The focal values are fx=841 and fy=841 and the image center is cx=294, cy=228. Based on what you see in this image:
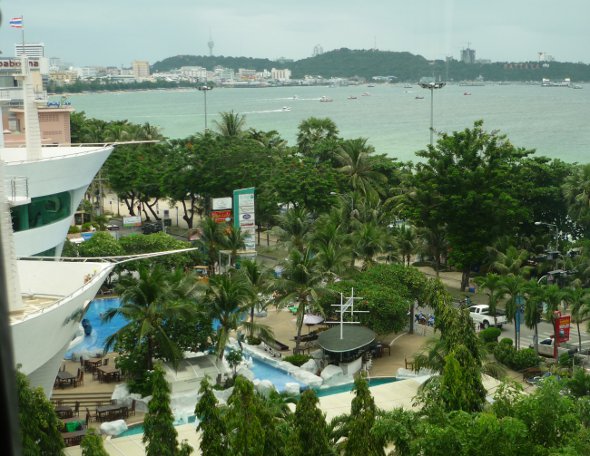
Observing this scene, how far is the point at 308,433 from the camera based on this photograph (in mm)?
16000

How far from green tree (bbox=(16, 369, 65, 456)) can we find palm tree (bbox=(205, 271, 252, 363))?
11.2 metres

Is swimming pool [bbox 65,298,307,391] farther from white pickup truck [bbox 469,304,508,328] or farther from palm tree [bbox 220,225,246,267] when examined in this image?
white pickup truck [bbox 469,304,508,328]

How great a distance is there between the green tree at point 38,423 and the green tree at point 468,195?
91.7 feet

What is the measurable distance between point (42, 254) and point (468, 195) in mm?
20657

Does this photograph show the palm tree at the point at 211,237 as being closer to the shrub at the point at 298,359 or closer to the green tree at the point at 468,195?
the shrub at the point at 298,359

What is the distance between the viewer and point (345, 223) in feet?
137

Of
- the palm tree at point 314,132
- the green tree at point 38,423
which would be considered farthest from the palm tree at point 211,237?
the palm tree at point 314,132

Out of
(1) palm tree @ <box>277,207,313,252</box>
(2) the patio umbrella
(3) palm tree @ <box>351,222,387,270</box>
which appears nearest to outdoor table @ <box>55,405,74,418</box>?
(2) the patio umbrella

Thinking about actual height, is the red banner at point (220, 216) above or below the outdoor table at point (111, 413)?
above

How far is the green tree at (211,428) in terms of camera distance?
15.9 meters

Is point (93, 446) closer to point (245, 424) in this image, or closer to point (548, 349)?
point (245, 424)

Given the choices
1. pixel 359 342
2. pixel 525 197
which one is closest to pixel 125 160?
pixel 525 197

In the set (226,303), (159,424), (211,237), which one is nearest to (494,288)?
(226,303)

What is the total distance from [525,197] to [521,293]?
15680mm
